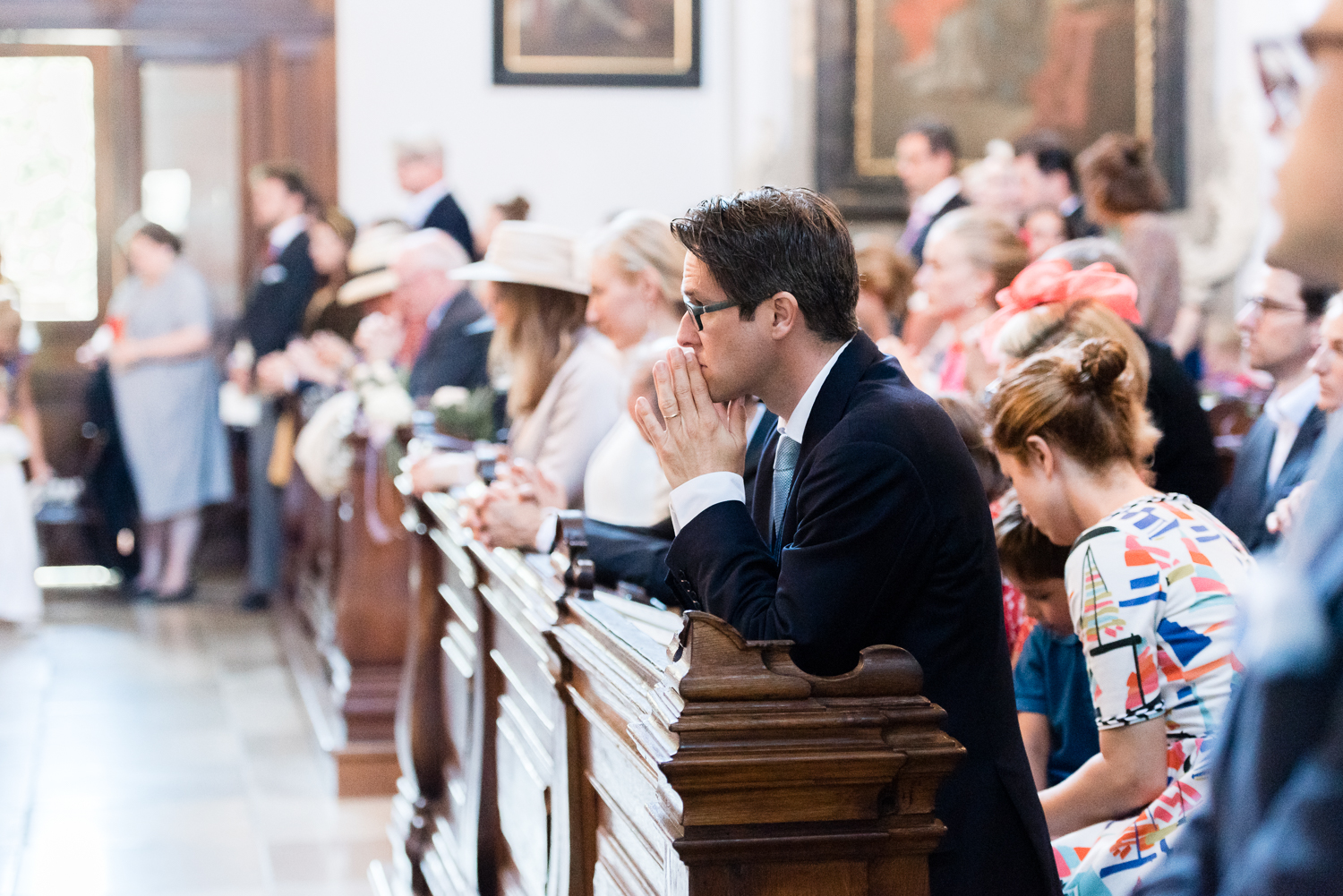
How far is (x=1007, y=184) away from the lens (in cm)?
745

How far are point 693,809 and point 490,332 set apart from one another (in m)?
4.20

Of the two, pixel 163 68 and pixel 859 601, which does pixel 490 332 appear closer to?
pixel 859 601

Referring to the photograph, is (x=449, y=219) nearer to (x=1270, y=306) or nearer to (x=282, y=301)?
(x=282, y=301)

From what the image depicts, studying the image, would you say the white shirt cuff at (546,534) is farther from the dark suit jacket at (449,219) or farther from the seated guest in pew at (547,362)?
the dark suit jacket at (449,219)

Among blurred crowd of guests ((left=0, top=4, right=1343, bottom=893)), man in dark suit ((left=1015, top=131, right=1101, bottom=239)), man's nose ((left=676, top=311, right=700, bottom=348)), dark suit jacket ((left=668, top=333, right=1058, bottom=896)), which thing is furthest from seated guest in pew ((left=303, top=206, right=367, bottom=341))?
dark suit jacket ((left=668, top=333, right=1058, bottom=896))

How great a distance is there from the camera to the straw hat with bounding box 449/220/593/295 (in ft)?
14.3

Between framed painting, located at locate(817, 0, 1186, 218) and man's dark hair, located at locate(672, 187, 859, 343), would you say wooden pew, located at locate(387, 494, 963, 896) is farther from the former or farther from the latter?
framed painting, located at locate(817, 0, 1186, 218)

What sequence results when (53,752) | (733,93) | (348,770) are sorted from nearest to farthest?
(348,770), (53,752), (733,93)

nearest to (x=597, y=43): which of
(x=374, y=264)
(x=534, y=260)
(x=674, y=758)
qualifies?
(x=374, y=264)

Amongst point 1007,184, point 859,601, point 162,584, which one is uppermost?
point 1007,184

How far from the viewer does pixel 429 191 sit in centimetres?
880

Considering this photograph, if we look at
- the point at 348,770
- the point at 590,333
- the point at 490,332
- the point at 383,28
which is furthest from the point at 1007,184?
the point at 383,28

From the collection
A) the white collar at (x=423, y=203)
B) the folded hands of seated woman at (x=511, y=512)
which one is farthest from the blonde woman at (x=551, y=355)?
the white collar at (x=423, y=203)

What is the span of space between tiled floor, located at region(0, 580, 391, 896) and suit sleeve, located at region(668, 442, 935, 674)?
9.58 feet
